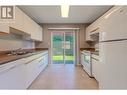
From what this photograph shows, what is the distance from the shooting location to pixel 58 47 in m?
9.52

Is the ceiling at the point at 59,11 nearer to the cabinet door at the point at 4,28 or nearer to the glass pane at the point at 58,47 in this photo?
the cabinet door at the point at 4,28

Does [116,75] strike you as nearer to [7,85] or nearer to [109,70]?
[109,70]

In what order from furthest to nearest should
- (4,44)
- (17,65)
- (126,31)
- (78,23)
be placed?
(78,23), (4,44), (17,65), (126,31)

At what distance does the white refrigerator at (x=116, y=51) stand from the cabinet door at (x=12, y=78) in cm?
139

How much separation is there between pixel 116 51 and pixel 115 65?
0.16 m

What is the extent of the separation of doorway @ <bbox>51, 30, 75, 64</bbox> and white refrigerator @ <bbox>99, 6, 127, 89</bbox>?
6989mm

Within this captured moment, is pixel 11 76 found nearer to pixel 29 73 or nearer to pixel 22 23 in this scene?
pixel 29 73

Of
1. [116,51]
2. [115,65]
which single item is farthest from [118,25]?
[115,65]

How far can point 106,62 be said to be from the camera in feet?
8.01

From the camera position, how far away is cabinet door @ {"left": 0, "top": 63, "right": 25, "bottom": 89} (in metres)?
2.45

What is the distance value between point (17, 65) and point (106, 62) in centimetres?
155

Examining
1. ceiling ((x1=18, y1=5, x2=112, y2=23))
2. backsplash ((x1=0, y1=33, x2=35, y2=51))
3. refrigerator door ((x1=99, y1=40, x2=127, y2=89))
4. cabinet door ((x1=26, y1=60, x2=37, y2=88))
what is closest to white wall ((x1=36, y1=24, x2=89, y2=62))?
ceiling ((x1=18, y1=5, x2=112, y2=23))

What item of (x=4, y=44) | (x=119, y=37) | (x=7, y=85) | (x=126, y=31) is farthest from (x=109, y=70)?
(x=4, y=44)

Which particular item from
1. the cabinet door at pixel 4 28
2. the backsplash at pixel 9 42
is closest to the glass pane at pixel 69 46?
the backsplash at pixel 9 42
